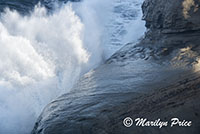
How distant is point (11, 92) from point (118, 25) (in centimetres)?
686

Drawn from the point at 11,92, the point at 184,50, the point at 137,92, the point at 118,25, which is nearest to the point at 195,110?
the point at 137,92

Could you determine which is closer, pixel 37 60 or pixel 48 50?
pixel 37 60

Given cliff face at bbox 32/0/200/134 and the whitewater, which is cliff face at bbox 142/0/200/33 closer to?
cliff face at bbox 32/0/200/134

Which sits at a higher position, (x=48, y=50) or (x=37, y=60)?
(x=48, y=50)

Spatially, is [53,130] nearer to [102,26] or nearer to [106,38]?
[106,38]

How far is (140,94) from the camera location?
4.12 meters

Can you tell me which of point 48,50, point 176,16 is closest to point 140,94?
point 176,16

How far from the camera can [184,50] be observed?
6.41 metres

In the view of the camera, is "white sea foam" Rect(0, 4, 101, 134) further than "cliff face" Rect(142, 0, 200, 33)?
No

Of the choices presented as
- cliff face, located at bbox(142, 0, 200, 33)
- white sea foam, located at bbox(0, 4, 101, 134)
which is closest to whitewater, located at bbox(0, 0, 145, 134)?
white sea foam, located at bbox(0, 4, 101, 134)

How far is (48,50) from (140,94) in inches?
256

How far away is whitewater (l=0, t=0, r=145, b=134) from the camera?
24.7 ft

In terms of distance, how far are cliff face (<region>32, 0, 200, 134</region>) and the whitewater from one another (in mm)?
2310

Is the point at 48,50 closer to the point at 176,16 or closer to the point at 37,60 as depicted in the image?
the point at 37,60
